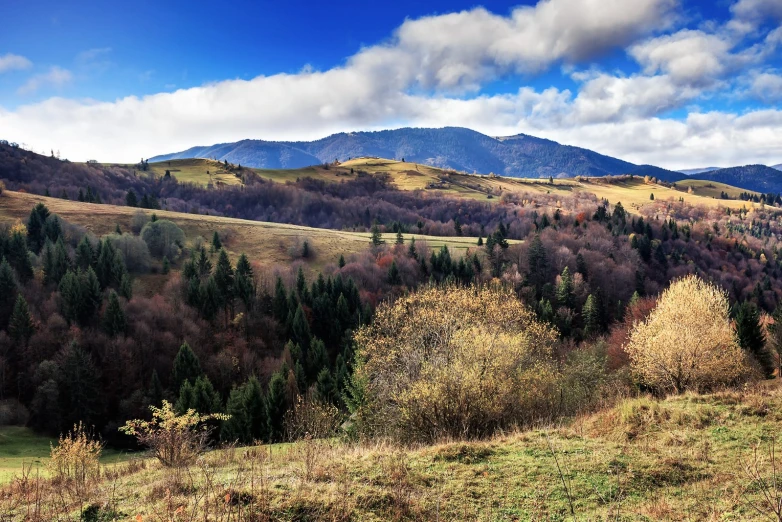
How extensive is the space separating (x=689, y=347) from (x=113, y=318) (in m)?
65.9

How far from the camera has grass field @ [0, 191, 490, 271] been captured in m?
94.1

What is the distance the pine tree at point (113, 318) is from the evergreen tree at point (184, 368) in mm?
13337

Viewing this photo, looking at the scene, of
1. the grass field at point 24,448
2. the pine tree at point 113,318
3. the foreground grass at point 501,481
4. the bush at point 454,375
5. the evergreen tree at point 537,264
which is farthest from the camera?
the evergreen tree at point 537,264

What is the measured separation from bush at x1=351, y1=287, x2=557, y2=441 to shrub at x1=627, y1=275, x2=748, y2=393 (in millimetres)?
7175

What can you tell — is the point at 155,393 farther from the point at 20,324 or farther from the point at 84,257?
the point at 84,257

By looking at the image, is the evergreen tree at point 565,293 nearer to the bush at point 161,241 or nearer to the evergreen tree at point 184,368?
the evergreen tree at point 184,368

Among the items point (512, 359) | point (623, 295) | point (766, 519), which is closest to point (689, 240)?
point (623, 295)

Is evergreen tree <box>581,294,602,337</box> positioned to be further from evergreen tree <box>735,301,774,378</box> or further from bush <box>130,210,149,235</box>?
bush <box>130,210,149,235</box>

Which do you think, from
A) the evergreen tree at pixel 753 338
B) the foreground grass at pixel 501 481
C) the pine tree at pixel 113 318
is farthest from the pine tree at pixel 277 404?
the evergreen tree at pixel 753 338

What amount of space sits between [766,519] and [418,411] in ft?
41.8

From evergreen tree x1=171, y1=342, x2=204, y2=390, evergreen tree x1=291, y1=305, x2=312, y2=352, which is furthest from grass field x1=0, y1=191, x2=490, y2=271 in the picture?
evergreen tree x1=171, y1=342, x2=204, y2=390

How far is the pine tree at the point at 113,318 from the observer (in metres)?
58.0

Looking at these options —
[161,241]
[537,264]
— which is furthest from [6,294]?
[537,264]

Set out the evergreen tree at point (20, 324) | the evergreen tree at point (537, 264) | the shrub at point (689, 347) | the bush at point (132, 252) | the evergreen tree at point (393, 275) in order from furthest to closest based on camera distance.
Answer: the evergreen tree at point (537, 264)
the evergreen tree at point (393, 275)
the bush at point (132, 252)
the evergreen tree at point (20, 324)
the shrub at point (689, 347)
